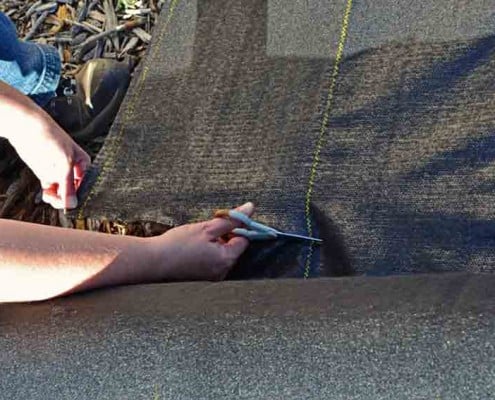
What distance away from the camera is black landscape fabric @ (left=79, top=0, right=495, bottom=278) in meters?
1.14

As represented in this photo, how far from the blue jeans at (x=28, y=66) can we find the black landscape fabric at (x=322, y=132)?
168mm

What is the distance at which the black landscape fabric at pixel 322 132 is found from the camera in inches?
44.9

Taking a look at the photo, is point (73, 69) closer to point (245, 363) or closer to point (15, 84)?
point (15, 84)

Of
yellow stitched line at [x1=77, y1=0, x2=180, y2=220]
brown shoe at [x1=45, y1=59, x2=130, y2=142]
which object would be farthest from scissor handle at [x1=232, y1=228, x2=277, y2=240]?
brown shoe at [x1=45, y1=59, x2=130, y2=142]

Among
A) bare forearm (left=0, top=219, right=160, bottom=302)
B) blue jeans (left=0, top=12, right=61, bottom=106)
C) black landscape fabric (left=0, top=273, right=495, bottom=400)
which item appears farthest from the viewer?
blue jeans (left=0, top=12, right=61, bottom=106)

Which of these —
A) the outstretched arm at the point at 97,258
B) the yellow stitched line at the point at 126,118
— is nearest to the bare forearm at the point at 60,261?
the outstretched arm at the point at 97,258

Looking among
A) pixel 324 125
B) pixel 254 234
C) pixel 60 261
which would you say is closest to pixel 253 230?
pixel 254 234

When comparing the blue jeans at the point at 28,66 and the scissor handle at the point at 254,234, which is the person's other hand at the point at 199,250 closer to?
the scissor handle at the point at 254,234

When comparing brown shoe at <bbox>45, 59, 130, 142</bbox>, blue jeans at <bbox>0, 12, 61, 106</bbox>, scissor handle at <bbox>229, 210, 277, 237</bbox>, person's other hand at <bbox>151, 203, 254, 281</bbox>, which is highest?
blue jeans at <bbox>0, 12, 61, 106</bbox>

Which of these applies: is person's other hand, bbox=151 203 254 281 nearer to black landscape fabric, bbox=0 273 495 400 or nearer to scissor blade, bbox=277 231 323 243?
scissor blade, bbox=277 231 323 243

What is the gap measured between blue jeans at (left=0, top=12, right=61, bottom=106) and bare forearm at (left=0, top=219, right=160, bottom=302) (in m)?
0.45

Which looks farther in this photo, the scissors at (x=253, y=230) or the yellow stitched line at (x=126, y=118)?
the yellow stitched line at (x=126, y=118)

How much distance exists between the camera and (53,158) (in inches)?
48.9

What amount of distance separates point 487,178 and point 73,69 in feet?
3.07
